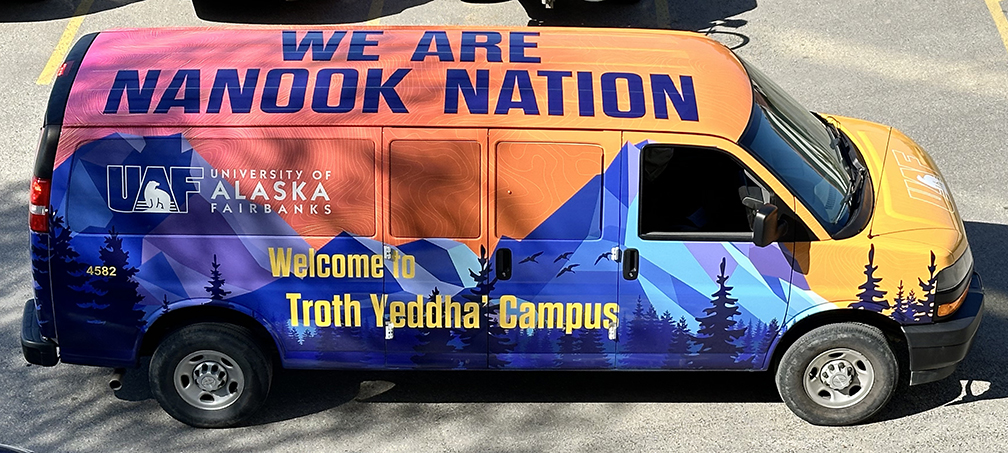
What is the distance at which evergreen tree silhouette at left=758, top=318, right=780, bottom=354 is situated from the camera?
6.17m

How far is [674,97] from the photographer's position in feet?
19.9

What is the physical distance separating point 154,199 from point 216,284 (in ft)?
1.88

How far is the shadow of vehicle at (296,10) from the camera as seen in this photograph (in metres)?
12.4

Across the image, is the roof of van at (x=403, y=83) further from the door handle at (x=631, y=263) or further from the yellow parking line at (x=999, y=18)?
the yellow parking line at (x=999, y=18)

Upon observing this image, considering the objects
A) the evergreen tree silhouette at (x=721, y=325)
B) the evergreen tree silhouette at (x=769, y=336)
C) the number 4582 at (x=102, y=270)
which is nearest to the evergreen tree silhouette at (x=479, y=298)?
the evergreen tree silhouette at (x=721, y=325)

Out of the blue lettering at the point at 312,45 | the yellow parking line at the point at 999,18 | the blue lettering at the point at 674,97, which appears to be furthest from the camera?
the yellow parking line at the point at 999,18

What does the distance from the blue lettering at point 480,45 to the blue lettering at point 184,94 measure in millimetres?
1491

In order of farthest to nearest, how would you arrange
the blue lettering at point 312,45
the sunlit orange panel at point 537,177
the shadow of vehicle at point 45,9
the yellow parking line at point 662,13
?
the shadow of vehicle at point 45,9
the yellow parking line at point 662,13
the blue lettering at point 312,45
the sunlit orange panel at point 537,177

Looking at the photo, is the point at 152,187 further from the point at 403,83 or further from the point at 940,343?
the point at 940,343

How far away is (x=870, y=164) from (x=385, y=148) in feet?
10.0

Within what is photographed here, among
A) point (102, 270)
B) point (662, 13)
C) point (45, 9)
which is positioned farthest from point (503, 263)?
point (45, 9)

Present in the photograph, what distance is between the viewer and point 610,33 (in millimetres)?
6727

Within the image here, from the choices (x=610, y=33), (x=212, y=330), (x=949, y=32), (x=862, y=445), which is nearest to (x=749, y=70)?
(x=610, y=33)

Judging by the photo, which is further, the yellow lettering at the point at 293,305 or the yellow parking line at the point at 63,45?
the yellow parking line at the point at 63,45
